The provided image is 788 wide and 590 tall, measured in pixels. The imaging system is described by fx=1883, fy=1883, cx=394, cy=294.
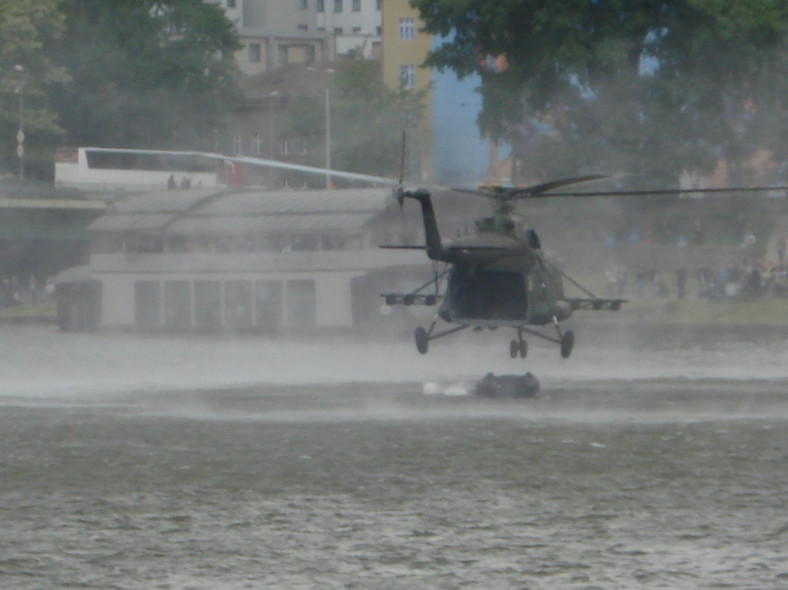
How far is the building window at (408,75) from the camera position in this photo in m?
127

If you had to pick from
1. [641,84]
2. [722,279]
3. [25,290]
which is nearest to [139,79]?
[25,290]

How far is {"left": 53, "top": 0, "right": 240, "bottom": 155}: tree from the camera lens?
96375 millimetres

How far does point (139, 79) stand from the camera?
96.8 m

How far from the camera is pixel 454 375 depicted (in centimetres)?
6419

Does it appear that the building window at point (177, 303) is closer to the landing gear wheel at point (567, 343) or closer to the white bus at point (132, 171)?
the white bus at point (132, 171)

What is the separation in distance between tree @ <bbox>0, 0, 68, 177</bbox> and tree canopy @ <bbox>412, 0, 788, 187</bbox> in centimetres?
2099

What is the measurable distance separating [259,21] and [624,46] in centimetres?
10475

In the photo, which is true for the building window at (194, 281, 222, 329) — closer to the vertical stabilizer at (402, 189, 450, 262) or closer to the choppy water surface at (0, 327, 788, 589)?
the choppy water surface at (0, 327, 788, 589)

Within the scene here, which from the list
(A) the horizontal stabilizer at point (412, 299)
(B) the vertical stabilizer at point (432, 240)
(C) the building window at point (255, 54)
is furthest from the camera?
(C) the building window at point (255, 54)

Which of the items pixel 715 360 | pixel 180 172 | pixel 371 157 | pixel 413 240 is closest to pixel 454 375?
pixel 715 360

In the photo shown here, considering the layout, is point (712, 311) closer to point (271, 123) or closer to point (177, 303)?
point (177, 303)

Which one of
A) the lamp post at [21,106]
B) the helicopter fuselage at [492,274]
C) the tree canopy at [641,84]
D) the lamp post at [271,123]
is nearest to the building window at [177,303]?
the lamp post at [21,106]

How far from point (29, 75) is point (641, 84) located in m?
28.1

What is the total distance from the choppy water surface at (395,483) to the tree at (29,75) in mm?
29796
